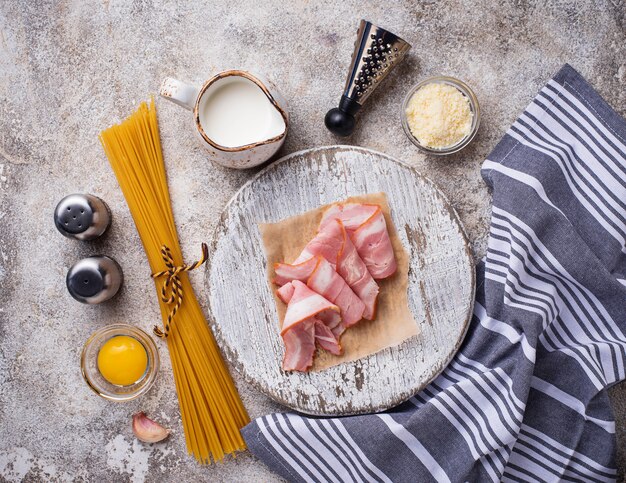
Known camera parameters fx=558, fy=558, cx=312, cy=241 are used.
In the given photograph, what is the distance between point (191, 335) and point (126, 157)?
53cm

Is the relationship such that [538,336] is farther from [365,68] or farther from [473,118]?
[365,68]

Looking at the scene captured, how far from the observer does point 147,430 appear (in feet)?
5.21

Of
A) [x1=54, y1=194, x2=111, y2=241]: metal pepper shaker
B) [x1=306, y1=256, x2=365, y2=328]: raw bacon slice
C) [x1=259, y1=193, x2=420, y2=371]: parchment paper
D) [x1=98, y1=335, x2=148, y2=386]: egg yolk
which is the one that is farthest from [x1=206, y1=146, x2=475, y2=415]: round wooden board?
[x1=54, y1=194, x2=111, y2=241]: metal pepper shaker

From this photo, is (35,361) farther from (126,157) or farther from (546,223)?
(546,223)

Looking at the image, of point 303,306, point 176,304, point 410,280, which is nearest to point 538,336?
point 410,280

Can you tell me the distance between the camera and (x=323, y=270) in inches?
56.6

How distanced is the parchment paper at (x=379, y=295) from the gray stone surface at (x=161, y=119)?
7.6 inches

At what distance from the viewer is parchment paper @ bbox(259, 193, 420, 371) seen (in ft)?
4.85

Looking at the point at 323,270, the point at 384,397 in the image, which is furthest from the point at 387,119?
the point at 384,397

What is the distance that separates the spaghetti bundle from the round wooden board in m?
0.08

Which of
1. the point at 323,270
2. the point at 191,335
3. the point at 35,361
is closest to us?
the point at 323,270

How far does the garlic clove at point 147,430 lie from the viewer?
1586mm

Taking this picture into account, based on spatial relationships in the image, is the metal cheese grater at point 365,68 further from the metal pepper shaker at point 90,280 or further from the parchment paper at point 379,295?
the metal pepper shaker at point 90,280

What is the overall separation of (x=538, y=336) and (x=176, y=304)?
3.16ft
